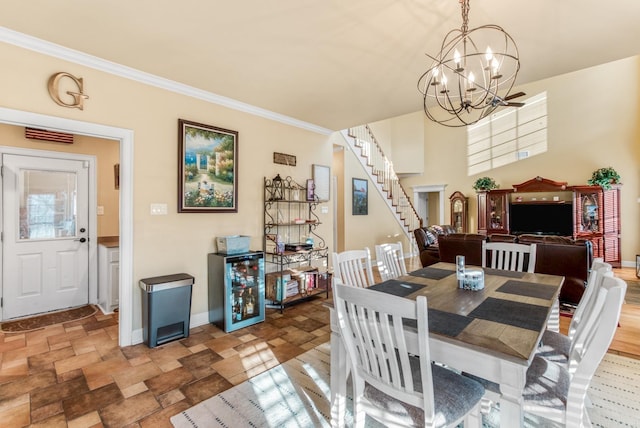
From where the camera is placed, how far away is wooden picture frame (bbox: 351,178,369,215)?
6.40 meters

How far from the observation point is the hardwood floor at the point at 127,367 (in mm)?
1986

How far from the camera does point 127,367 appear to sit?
254cm

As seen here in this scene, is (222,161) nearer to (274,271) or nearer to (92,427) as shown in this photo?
(274,271)

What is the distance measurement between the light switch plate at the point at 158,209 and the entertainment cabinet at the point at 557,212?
7.50 metres

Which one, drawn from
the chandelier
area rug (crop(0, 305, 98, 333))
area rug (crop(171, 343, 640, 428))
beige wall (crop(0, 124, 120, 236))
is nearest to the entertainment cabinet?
the chandelier

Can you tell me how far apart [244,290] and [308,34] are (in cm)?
266

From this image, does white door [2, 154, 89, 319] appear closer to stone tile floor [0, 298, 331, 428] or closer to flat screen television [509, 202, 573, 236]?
stone tile floor [0, 298, 331, 428]

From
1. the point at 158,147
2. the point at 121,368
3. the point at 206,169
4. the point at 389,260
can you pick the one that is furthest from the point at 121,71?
the point at 389,260

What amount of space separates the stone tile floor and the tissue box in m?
0.87

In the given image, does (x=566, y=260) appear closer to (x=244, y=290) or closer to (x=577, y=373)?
(x=577, y=373)

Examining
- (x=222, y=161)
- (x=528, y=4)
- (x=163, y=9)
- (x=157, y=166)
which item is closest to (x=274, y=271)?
(x=222, y=161)

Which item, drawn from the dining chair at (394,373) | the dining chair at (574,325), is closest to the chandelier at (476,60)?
the dining chair at (574,325)

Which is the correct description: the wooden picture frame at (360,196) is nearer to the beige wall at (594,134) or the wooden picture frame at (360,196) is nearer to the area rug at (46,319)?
the beige wall at (594,134)

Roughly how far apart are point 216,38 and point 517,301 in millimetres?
2819
